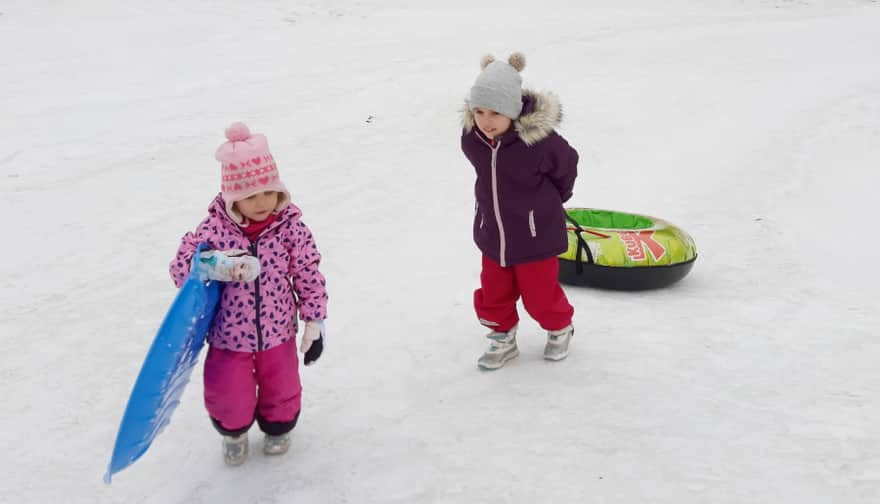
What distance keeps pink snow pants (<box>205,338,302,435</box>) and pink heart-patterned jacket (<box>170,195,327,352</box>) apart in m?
0.07

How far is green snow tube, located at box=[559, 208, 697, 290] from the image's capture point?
5863mm

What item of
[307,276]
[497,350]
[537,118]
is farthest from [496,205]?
[307,276]

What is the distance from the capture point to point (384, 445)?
3.88 metres

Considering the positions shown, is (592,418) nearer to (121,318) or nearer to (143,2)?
(121,318)

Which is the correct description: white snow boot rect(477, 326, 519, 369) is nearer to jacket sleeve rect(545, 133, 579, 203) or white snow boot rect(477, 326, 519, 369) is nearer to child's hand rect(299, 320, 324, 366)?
jacket sleeve rect(545, 133, 579, 203)

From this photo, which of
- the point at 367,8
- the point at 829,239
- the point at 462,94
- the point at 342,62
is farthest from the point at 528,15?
the point at 829,239

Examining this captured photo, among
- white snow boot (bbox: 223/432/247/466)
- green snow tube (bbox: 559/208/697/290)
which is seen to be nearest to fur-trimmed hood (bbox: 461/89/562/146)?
green snow tube (bbox: 559/208/697/290)

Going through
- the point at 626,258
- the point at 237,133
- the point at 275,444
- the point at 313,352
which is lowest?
the point at 626,258

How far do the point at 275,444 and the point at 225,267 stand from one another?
1063mm

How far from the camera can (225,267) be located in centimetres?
310

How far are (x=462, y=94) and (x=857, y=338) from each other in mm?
7762

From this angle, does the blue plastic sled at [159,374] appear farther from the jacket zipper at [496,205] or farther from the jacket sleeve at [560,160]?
the jacket sleeve at [560,160]

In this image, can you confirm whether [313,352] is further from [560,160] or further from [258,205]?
[560,160]

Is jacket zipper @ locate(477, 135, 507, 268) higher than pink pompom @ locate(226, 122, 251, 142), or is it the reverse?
pink pompom @ locate(226, 122, 251, 142)
